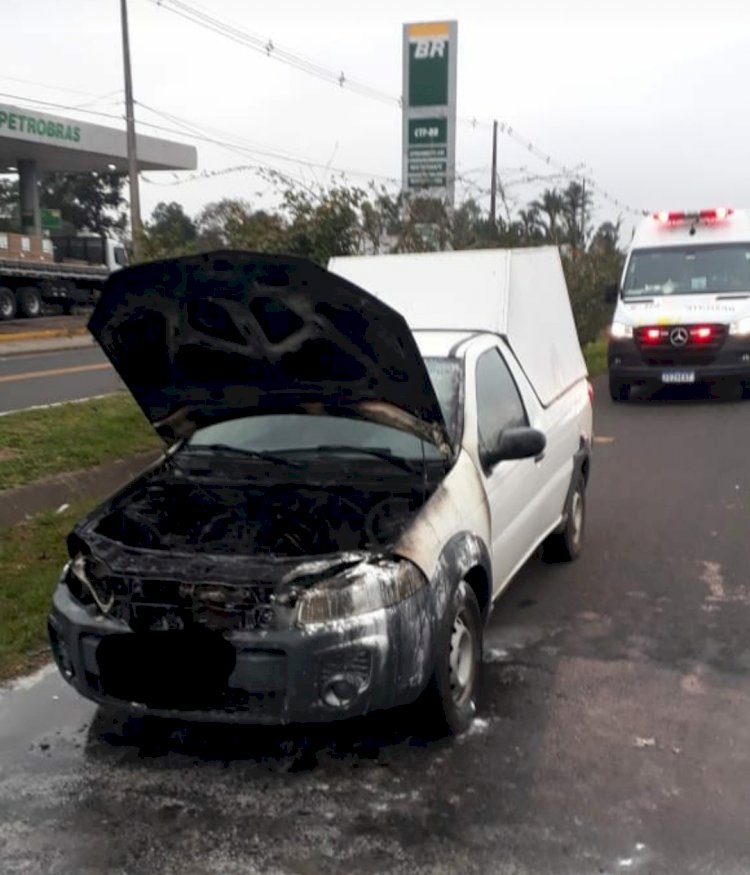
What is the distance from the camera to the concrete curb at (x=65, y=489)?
758 cm

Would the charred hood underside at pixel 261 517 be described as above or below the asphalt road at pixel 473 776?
above

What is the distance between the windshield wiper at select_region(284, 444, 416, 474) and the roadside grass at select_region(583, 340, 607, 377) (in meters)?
12.8

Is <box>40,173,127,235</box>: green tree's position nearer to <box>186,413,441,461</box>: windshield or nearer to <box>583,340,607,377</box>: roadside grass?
<box>583,340,607,377</box>: roadside grass

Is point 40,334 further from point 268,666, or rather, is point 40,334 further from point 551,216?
point 268,666

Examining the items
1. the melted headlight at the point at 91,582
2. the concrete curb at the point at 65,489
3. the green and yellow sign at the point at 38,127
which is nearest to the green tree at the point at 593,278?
the concrete curb at the point at 65,489

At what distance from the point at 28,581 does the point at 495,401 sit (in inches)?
119

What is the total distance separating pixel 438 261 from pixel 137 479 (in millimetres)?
2552

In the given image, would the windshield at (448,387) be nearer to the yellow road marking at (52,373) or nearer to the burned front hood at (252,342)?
the burned front hood at (252,342)

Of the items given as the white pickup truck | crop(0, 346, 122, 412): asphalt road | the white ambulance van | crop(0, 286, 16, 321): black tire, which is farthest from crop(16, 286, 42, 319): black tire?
the white pickup truck

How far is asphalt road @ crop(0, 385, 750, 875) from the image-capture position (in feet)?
11.1

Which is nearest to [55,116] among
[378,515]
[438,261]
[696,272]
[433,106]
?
[433,106]

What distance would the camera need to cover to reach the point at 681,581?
6.18 metres

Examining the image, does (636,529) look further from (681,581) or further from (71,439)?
(71,439)

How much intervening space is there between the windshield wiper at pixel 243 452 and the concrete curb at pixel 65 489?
2.38 meters
